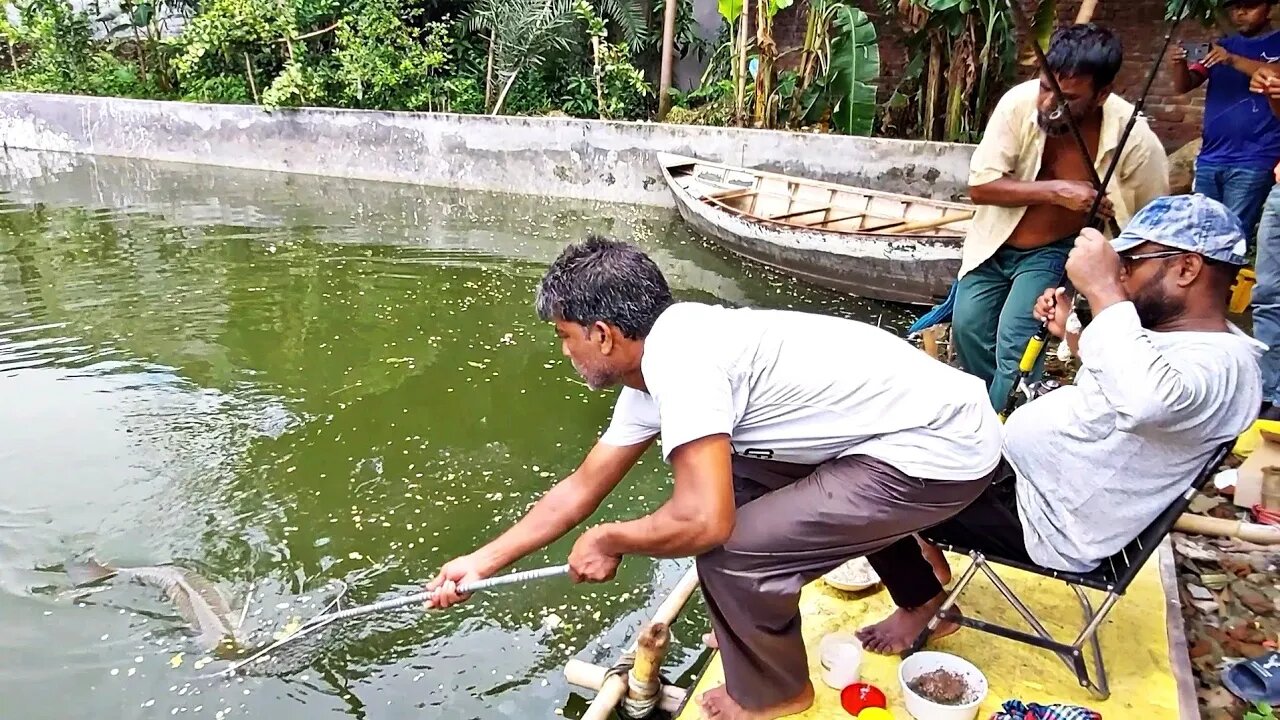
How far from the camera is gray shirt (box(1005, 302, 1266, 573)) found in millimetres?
2021

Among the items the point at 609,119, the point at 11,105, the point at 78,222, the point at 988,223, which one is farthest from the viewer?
the point at 11,105

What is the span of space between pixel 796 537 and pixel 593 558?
49 centimetres

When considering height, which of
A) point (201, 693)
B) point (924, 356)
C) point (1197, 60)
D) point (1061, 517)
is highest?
point (1197, 60)

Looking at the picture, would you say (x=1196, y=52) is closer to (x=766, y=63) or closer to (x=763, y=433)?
(x=763, y=433)

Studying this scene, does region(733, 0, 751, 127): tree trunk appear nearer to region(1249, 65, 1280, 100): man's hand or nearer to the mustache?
region(1249, 65, 1280, 100): man's hand

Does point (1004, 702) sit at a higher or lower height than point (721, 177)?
lower

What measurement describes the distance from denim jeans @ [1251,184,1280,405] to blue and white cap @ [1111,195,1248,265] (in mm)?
2148

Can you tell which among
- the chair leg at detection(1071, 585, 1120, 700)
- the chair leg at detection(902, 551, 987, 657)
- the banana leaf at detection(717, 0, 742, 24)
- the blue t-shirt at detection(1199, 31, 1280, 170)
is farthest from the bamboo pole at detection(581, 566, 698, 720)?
the banana leaf at detection(717, 0, 742, 24)

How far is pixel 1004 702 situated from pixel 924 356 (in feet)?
3.22

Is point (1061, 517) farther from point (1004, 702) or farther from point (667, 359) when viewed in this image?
point (667, 359)

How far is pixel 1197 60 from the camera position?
503 cm

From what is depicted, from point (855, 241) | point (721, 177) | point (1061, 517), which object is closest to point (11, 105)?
point (721, 177)

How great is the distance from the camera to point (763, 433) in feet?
6.97

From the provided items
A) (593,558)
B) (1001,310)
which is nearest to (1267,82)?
(1001,310)
